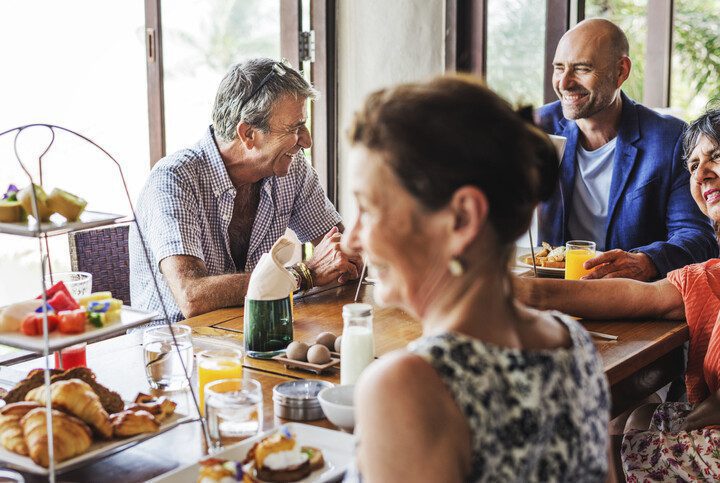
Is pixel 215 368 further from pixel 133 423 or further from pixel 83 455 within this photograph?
pixel 83 455

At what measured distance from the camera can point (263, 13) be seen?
420 centimetres

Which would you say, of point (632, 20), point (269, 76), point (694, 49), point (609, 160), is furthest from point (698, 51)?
point (269, 76)

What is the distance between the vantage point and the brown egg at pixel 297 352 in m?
1.86

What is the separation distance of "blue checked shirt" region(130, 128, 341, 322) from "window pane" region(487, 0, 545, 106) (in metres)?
1.71

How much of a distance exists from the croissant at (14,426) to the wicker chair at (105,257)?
4.21 feet

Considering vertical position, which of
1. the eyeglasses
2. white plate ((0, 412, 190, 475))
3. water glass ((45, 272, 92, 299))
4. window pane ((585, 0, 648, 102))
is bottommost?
white plate ((0, 412, 190, 475))

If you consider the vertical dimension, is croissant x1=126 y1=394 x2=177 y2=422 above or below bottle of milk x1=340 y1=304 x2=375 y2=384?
below

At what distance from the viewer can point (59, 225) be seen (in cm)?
127

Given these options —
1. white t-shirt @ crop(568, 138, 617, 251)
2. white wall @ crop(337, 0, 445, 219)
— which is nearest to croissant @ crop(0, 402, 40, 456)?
white t-shirt @ crop(568, 138, 617, 251)

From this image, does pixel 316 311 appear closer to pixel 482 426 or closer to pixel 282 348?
pixel 282 348

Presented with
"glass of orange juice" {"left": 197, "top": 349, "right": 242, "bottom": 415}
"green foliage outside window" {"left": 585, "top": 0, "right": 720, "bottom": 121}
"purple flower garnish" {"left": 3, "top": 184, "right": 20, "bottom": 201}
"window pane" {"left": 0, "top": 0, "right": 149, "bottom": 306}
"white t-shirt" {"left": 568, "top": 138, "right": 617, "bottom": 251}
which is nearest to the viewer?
"purple flower garnish" {"left": 3, "top": 184, "right": 20, "bottom": 201}

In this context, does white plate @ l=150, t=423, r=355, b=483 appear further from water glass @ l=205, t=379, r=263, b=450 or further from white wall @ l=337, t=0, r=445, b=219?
white wall @ l=337, t=0, r=445, b=219

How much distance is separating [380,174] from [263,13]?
11.4ft

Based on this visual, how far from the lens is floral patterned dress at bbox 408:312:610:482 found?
0.86m
